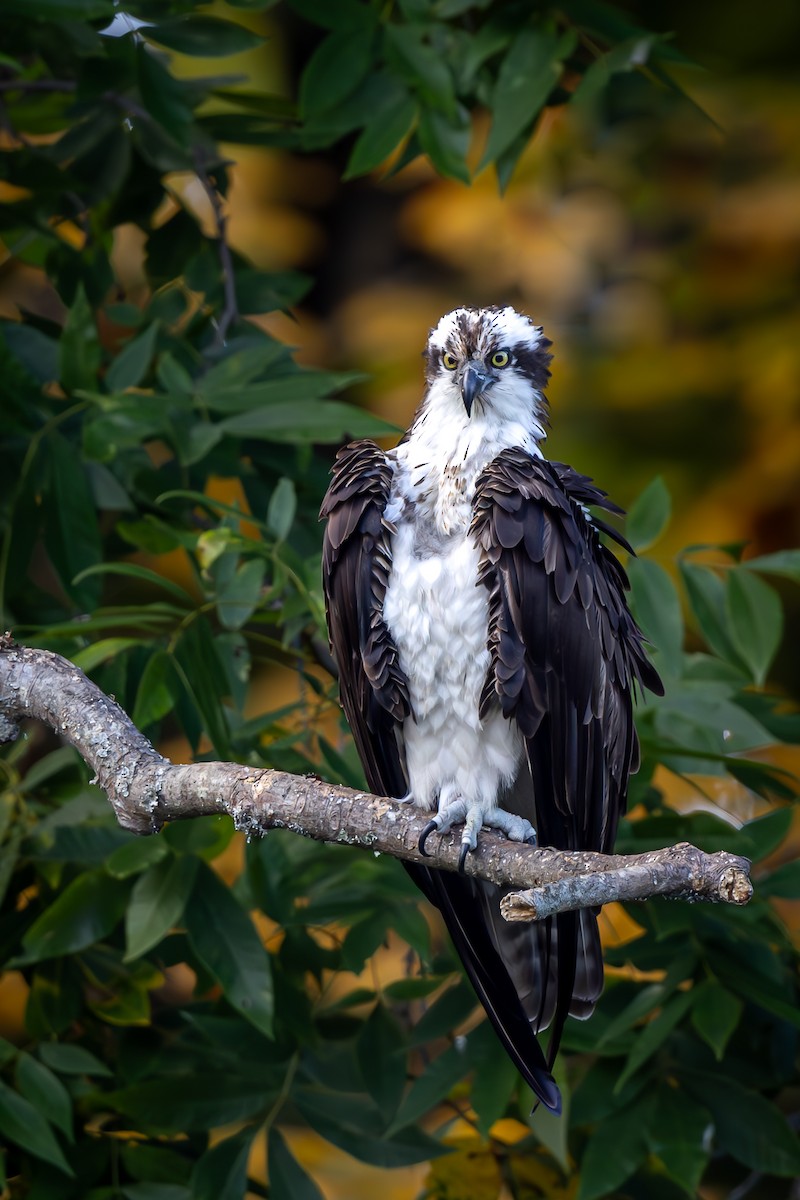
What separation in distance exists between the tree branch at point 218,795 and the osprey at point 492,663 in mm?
190

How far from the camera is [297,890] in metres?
2.91

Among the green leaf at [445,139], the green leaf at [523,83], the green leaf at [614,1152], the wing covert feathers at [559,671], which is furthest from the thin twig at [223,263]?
the green leaf at [614,1152]

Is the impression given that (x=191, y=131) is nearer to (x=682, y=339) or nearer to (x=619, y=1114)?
(x=619, y=1114)

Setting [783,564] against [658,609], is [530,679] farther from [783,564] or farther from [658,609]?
[783,564]

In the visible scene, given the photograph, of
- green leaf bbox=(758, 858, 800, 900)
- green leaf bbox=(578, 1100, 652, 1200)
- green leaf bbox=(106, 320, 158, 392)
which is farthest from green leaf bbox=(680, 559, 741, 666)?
green leaf bbox=(106, 320, 158, 392)

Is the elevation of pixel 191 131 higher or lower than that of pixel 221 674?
higher

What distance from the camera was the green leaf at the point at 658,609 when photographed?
Answer: 292cm

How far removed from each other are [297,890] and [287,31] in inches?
177

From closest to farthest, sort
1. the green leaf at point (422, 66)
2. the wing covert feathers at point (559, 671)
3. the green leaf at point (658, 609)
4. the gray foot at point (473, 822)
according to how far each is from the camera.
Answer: the gray foot at point (473, 822)
the wing covert feathers at point (559, 671)
the green leaf at point (658, 609)
the green leaf at point (422, 66)

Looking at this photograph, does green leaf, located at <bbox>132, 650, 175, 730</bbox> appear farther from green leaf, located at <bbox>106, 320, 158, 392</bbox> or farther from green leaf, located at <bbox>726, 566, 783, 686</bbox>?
green leaf, located at <bbox>726, 566, 783, 686</bbox>

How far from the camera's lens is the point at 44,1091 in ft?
9.27

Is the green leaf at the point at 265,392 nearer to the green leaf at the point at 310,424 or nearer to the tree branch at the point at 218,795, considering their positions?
the green leaf at the point at 310,424

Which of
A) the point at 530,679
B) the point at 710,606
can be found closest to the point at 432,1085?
the point at 530,679

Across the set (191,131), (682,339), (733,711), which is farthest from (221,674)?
(682,339)
